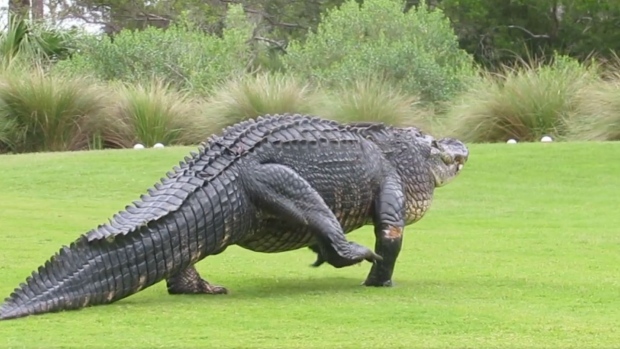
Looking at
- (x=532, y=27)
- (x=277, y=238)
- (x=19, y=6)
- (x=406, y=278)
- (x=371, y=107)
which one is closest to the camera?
(x=277, y=238)

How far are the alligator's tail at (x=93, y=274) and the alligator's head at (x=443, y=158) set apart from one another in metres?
2.30

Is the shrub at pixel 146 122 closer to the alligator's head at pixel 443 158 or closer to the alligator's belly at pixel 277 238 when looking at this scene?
the alligator's head at pixel 443 158

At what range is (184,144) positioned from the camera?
18.1 metres

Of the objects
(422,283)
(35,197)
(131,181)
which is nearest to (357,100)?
(131,181)

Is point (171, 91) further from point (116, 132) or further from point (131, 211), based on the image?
point (131, 211)

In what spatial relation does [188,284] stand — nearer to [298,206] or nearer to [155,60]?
[298,206]

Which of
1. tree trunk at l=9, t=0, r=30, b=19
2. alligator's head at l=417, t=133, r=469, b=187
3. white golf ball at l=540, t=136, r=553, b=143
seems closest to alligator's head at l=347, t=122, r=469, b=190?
alligator's head at l=417, t=133, r=469, b=187

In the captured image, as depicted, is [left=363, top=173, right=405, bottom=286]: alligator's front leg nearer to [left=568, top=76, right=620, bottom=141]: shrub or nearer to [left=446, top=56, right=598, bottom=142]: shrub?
[left=568, top=76, right=620, bottom=141]: shrub

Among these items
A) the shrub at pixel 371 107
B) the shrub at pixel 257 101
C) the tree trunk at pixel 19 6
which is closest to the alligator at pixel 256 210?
the shrub at pixel 371 107

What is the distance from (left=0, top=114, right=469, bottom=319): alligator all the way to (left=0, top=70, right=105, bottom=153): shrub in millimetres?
10485

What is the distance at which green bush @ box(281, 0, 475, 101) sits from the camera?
2247cm

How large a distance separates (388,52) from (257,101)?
5534 mm

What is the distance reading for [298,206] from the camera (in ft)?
21.8

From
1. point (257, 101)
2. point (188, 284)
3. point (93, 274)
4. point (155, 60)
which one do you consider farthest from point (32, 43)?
point (93, 274)
